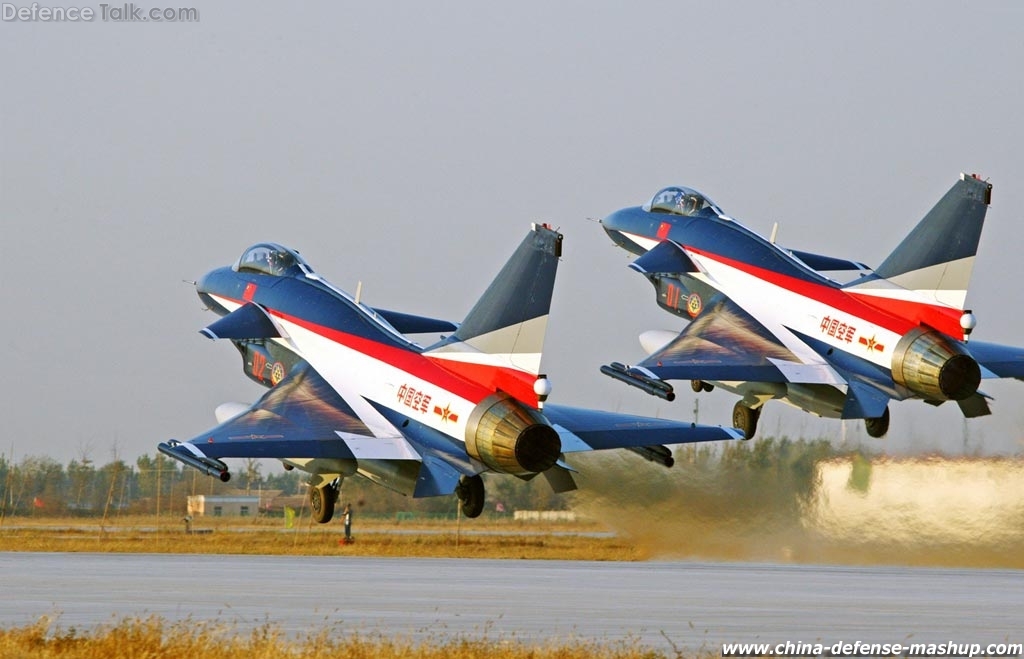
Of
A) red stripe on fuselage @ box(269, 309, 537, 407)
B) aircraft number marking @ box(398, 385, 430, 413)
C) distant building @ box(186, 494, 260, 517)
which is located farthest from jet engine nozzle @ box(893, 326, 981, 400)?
distant building @ box(186, 494, 260, 517)

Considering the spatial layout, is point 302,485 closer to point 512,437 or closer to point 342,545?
point 342,545

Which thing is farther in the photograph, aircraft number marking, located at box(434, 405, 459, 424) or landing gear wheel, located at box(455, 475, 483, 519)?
landing gear wheel, located at box(455, 475, 483, 519)

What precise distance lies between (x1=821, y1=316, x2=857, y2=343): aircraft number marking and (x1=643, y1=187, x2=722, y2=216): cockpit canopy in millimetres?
5817

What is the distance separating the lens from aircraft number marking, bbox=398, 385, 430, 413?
33469 mm

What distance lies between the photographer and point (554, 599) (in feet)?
94.0

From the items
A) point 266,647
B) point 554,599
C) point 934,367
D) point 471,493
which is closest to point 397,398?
point 471,493

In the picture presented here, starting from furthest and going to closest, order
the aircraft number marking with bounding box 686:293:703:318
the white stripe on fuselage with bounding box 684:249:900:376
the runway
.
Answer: the aircraft number marking with bounding box 686:293:703:318 < the white stripe on fuselage with bounding box 684:249:900:376 < the runway

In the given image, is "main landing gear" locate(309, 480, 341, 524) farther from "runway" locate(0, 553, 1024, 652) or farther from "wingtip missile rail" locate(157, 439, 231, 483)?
"wingtip missile rail" locate(157, 439, 231, 483)

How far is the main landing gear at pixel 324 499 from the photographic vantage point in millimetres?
34688

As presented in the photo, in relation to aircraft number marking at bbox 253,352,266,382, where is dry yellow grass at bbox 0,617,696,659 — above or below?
below

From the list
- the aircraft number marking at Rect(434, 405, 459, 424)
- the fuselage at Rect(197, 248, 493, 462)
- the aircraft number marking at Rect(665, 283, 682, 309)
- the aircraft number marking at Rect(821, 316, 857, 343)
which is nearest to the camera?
the aircraft number marking at Rect(434, 405, 459, 424)

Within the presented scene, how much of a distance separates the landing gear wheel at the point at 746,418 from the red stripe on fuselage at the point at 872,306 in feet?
10.5

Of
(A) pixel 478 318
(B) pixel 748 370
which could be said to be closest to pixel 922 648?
(A) pixel 478 318

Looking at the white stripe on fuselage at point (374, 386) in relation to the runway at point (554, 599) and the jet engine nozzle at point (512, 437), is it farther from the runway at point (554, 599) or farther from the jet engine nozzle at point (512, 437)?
the runway at point (554, 599)
